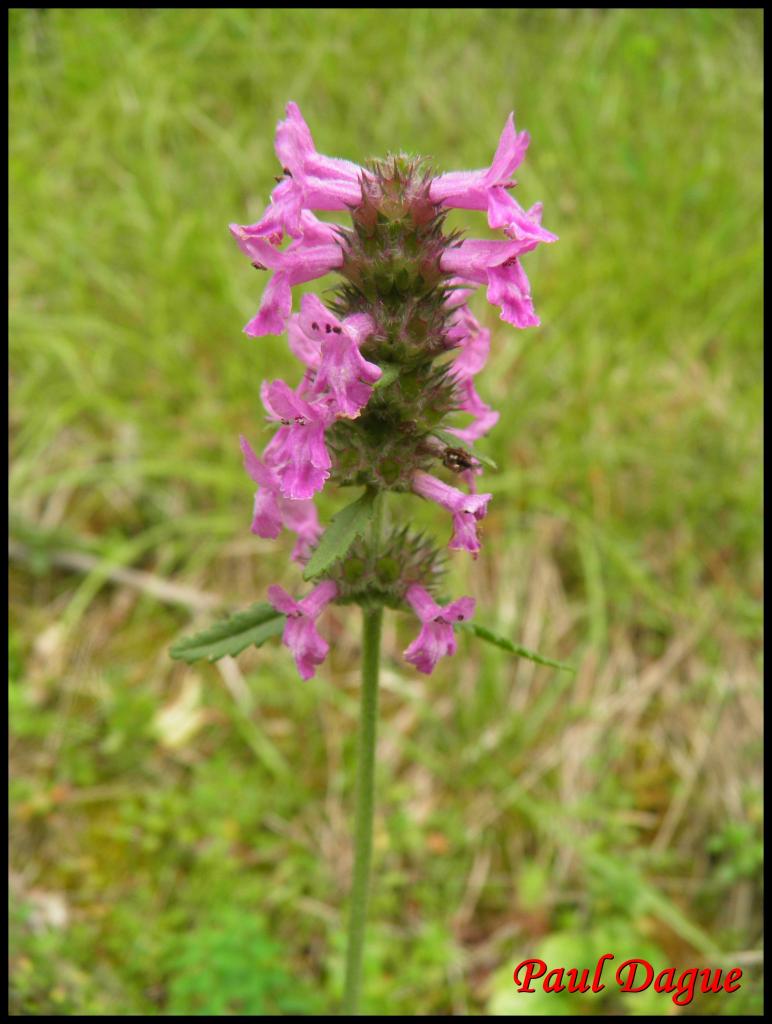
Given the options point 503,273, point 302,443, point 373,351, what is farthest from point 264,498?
point 503,273

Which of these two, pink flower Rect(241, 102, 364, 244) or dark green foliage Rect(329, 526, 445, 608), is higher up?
pink flower Rect(241, 102, 364, 244)

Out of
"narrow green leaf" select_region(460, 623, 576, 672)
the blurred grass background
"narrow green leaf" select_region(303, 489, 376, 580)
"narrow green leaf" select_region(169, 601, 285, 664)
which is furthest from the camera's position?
→ the blurred grass background

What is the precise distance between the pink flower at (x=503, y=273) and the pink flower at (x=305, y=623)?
1.81 ft

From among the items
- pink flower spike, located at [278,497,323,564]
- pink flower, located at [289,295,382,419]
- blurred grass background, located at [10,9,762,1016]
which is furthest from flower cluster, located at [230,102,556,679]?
blurred grass background, located at [10,9,762,1016]

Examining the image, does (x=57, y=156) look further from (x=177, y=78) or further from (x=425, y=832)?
(x=425, y=832)

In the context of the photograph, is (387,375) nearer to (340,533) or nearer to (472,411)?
(340,533)

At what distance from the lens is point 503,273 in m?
1.33

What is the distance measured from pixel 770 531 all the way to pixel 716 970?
1444 mm

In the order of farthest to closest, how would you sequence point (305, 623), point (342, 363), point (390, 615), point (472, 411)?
point (390, 615) < point (472, 411) < point (305, 623) < point (342, 363)

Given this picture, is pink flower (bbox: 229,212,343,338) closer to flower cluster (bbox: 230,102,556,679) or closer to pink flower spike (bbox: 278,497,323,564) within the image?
flower cluster (bbox: 230,102,556,679)

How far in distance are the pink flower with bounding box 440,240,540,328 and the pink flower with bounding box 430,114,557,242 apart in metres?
0.03

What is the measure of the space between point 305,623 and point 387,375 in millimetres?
464

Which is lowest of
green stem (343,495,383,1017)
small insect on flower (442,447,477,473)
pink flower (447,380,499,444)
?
green stem (343,495,383,1017)

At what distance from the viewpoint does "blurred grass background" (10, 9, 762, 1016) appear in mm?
2596
